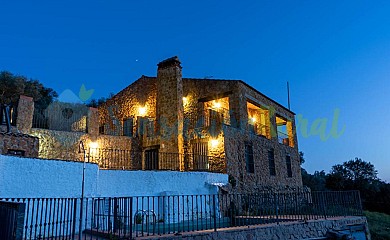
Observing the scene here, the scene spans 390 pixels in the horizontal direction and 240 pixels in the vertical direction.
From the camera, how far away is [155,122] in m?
19.5

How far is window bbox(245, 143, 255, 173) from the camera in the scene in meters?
18.4

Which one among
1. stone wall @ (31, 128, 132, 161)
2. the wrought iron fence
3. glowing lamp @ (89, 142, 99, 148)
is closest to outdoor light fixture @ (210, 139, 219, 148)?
stone wall @ (31, 128, 132, 161)

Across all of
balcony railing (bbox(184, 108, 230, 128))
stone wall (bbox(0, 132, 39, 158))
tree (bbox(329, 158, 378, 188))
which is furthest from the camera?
tree (bbox(329, 158, 378, 188))

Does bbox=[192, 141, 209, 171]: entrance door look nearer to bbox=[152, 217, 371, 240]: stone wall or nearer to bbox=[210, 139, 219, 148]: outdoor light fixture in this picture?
bbox=[210, 139, 219, 148]: outdoor light fixture

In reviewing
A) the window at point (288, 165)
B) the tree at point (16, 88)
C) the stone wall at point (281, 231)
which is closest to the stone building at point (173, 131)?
the window at point (288, 165)

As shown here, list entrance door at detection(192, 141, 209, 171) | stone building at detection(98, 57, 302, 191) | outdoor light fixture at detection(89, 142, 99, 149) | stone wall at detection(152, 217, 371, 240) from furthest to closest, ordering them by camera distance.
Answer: outdoor light fixture at detection(89, 142, 99, 149) → stone building at detection(98, 57, 302, 191) → entrance door at detection(192, 141, 209, 171) → stone wall at detection(152, 217, 371, 240)

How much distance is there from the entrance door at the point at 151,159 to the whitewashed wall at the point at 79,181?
4409mm

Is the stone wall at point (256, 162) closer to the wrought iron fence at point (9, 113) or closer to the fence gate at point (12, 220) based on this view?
the wrought iron fence at point (9, 113)

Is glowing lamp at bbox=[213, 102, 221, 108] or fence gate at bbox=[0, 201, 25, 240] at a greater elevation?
glowing lamp at bbox=[213, 102, 221, 108]

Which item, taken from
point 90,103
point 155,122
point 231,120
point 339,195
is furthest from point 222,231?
point 90,103

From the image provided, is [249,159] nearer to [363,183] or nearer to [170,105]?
[170,105]

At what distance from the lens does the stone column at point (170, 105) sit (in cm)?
1758

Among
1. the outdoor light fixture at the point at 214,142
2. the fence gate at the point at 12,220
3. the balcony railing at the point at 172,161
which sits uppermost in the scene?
the outdoor light fixture at the point at 214,142

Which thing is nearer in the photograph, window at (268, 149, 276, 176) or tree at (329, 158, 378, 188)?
window at (268, 149, 276, 176)
